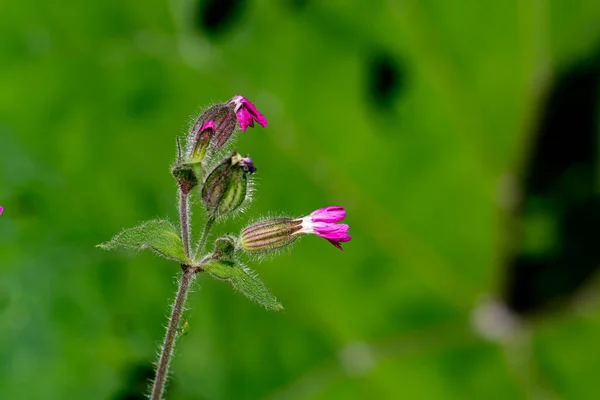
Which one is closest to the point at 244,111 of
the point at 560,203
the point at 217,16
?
the point at 217,16

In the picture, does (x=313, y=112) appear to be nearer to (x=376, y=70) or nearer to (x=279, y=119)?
(x=279, y=119)

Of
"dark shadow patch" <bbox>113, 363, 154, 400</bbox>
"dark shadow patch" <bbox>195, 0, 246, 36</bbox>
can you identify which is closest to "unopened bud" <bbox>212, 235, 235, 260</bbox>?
"dark shadow patch" <bbox>113, 363, 154, 400</bbox>

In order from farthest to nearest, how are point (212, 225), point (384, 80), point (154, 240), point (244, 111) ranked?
1. point (384, 80)
2. point (244, 111)
3. point (212, 225)
4. point (154, 240)

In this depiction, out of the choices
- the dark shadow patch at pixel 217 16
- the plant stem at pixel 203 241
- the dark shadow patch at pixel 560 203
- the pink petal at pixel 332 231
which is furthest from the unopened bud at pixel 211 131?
the dark shadow patch at pixel 560 203

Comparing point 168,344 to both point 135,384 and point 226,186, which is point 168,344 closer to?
point 226,186

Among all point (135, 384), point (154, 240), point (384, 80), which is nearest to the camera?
point (154, 240)

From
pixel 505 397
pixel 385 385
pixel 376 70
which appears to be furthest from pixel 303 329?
pixel 376 70
